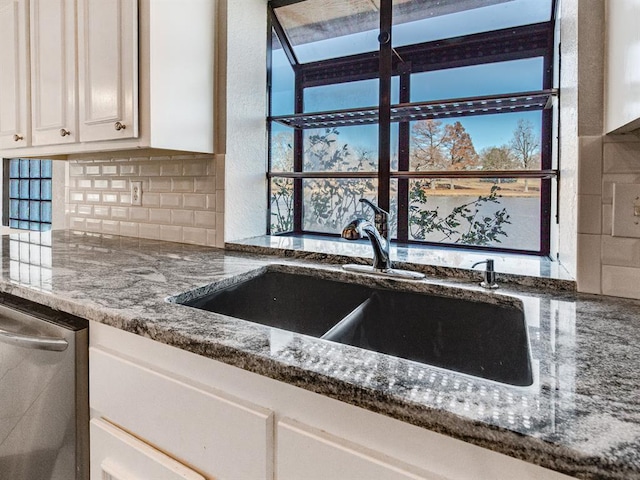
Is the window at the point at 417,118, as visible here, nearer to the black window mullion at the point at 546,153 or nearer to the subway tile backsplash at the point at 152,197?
the black window mullion at the point at 546,153

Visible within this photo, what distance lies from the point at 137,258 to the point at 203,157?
501mm

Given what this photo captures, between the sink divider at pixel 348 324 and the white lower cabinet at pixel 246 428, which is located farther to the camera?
the sink divider at pixel 348 324

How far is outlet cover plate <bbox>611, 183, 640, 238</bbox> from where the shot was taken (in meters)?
0.98

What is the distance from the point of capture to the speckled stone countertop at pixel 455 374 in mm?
457

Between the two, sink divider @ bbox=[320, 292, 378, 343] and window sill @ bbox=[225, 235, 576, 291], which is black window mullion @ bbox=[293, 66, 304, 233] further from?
sink divider @ bbox=[320, 292, 378, 343]

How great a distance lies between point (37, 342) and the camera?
3.09ft

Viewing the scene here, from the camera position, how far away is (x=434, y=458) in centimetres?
53

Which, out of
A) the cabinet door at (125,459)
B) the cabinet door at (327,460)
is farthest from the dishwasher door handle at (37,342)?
the cabinet door at (327,460)

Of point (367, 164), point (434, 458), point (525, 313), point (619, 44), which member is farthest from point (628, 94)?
point (367, 164)

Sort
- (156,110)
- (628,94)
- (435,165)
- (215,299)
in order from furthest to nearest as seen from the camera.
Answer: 1. (435,165)
2. (156,110)
3. (215,299)
4. (628,94)

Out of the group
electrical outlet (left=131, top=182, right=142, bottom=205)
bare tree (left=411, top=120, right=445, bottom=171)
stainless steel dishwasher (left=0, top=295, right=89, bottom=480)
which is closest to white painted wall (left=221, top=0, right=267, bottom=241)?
electrical outlet (left=131, top=182, right=142, bottom=205)

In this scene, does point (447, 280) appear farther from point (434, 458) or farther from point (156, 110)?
point (156, 110)

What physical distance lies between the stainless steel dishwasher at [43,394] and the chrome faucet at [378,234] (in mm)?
735

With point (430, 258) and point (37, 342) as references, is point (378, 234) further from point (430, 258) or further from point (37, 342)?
point (37, 342)
